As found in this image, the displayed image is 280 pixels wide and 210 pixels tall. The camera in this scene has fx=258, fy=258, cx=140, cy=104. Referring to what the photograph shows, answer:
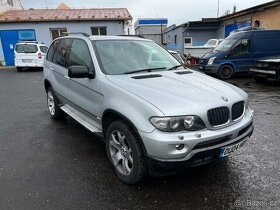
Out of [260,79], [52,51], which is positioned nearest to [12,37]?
[52,51]

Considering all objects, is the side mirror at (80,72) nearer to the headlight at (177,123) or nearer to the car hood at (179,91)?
the car hood at (179,91)

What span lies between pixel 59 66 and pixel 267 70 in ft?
26.6

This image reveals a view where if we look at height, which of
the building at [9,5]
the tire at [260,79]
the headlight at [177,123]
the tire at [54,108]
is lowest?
the tire at [260,79]

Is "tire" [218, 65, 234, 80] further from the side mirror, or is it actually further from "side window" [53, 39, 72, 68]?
the side mirror

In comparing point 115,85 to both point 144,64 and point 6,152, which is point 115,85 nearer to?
point 144,64

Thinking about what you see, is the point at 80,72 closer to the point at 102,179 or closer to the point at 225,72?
the point at 102,179

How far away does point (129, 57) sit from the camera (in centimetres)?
405

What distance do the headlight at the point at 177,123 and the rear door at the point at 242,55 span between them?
32.2ft

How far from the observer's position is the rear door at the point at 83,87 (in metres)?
3.69

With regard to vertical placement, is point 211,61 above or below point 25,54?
below

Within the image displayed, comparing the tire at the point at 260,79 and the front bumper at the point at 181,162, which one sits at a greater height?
the front bumper at the point at 181,162

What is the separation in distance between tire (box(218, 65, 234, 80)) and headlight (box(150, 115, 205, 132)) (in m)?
9.57

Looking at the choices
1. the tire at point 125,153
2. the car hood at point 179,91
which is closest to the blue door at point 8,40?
the car hood at point 179,91

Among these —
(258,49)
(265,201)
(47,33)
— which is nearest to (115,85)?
(265,201)
